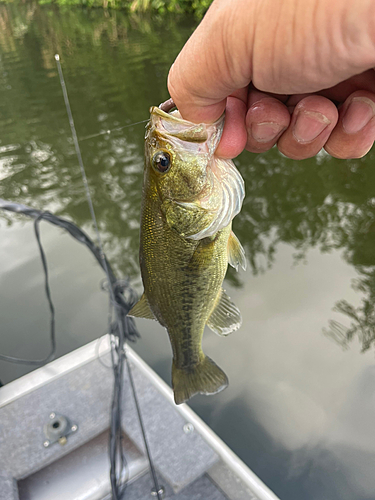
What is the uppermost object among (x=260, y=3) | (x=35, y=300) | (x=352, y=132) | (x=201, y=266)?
(x=260, y=3)

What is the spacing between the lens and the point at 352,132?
1504mm

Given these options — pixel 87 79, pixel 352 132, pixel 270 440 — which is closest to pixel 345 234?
pixel 270 440

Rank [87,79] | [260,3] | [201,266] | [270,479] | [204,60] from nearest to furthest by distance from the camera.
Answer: [260,3] → [204,60] → [201,266] → [270,479] → [87,79]

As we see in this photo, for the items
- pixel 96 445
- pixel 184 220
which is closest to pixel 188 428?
pixel 96 445

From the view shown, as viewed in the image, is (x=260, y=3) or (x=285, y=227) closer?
(x=260, y=3)

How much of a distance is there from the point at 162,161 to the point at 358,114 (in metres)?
0.83

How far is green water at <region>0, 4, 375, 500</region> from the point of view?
3127mm

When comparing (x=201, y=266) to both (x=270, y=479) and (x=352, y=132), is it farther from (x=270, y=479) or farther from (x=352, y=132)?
(x=270, y=479)

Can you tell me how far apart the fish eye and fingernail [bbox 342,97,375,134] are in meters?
0.78

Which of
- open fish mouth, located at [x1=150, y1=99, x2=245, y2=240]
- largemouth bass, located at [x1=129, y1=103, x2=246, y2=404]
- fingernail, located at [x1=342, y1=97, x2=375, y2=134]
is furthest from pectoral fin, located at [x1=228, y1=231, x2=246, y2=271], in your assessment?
fingernail, located at [x1=342, y1=97, x2=375, y2=134]

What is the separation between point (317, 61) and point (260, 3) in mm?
196

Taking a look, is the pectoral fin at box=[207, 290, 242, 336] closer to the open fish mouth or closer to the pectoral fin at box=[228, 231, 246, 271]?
the pectoral fin at box=[228, 231, 246, 271]

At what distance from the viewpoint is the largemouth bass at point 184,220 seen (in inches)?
50.2

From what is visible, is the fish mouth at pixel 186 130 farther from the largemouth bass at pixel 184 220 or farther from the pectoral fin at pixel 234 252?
the pectoral fin at pixel 234 252
